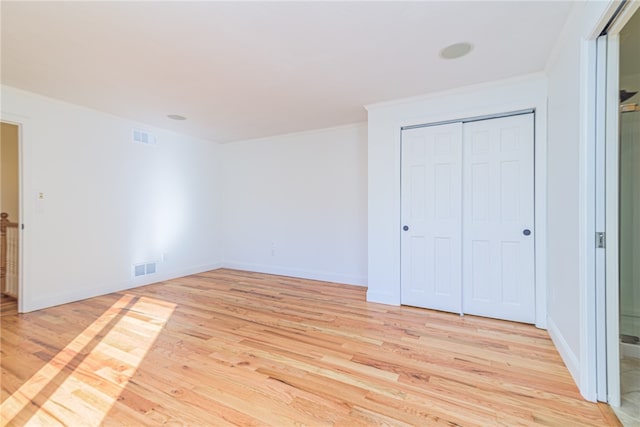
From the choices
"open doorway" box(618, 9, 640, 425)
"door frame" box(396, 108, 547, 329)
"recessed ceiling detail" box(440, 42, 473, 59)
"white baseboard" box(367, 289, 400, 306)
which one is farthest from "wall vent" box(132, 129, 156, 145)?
"open doorway" box(618, 9, 640, 425)

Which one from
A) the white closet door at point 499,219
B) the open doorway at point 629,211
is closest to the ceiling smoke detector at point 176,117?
the white closet door at point 499,219

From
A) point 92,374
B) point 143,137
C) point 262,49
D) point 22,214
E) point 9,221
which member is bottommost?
point 92,374

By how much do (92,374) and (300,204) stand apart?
11.4 ft

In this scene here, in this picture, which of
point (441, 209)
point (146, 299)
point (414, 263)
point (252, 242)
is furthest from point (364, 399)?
point (252, 242)

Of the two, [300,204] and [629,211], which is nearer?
[629,211]

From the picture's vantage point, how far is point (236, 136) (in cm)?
529

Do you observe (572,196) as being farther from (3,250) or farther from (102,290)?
(3,250)

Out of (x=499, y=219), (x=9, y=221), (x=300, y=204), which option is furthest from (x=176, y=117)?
(x=499, y=219)

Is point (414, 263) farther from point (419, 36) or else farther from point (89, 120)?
point (89, 120)

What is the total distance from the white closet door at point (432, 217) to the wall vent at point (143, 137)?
3897mm

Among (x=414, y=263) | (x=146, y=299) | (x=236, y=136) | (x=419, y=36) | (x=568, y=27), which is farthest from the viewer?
(x=236, y=136)

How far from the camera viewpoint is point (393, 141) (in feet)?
11.7

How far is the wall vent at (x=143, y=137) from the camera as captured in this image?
14.4ft

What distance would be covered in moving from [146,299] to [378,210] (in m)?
3.25
